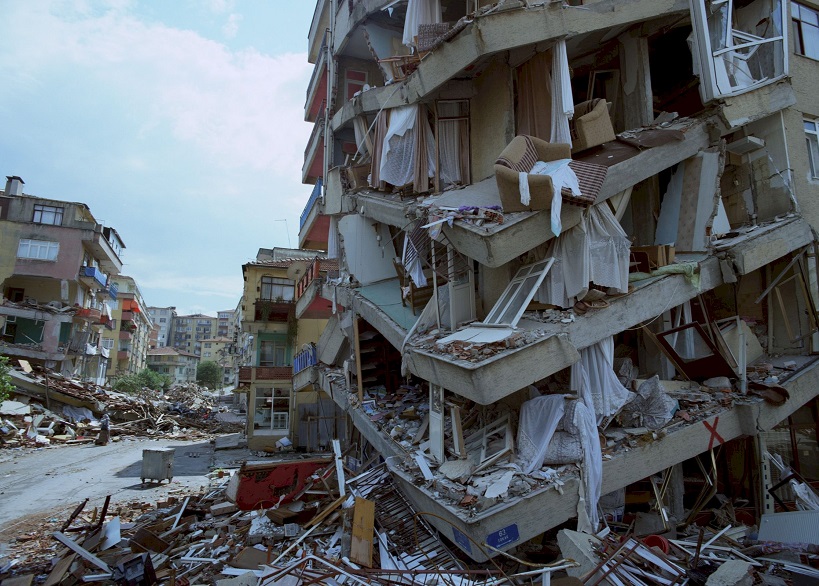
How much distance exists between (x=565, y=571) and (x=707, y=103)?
892cm

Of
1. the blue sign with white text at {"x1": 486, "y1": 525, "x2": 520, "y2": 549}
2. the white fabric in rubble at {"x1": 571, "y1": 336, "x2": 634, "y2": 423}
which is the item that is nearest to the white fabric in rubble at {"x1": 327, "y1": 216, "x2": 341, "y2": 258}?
the white fabric in rubble at {"x1": 571, "y1": 336, "x2": 634, "y2": 423}

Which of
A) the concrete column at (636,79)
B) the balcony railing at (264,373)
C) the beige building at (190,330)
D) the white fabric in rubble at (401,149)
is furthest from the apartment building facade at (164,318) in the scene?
the concrete column at (636,79)

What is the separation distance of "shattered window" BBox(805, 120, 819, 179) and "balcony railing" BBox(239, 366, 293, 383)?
70.9ft

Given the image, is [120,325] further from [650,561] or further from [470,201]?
[650,561]

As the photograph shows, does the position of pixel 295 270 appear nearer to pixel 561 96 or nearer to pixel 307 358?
pixel 307 358

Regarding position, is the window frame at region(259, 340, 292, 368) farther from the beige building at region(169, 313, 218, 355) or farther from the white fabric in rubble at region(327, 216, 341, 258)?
the beige building at region(169, 313, 218, 355)

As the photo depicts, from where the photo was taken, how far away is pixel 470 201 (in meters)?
9.14

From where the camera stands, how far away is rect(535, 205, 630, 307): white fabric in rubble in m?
7.71

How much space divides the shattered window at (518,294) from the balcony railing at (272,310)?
2029cm

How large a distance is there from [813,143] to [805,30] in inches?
110

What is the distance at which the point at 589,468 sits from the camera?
674 cm

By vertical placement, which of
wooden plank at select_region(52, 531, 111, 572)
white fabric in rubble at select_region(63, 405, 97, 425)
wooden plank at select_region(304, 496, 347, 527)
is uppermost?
white fabric in rubble at select_region(63, 405, 97, 425)

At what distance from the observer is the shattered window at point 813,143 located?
10.7 m

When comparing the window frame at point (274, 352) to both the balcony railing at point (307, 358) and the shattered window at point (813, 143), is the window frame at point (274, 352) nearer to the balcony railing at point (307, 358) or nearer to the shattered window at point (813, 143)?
the balcony railing at point (307, 358)
